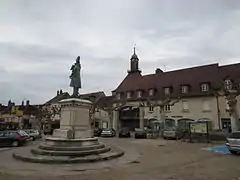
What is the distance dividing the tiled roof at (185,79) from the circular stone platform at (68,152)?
27199 millimetres

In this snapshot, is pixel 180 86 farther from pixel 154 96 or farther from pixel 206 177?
pixel 206 177

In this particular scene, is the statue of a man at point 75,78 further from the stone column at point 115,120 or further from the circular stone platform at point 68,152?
the stone column at point 115,120

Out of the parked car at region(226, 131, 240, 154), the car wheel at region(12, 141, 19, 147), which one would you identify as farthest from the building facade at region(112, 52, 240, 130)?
the car wheel at region(12, 141, 19, 147)

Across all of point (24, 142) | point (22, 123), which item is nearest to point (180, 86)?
→ point (24, 142)

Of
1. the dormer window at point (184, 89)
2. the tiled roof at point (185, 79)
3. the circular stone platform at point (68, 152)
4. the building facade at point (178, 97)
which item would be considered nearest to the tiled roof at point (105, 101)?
the building facade at point (178, 97)

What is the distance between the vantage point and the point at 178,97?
38.2m

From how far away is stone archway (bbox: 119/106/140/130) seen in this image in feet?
146

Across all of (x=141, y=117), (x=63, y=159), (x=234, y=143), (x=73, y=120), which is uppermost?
(x=141, y=117)

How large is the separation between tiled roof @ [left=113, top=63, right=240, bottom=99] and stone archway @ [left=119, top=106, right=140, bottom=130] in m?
3.83

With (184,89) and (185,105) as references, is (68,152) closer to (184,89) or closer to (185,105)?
(185,105)

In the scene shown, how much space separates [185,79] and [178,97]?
14.7ft

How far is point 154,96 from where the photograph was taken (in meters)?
42.2

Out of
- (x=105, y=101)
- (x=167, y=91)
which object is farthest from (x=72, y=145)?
(x=105, y=101)

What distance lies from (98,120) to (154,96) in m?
16.1
